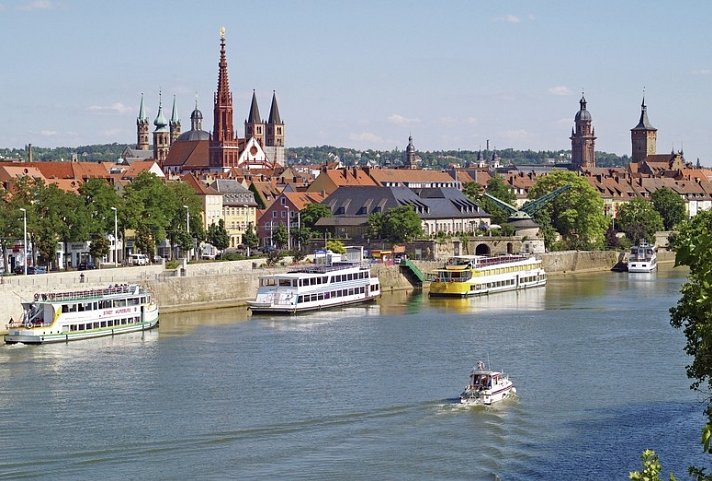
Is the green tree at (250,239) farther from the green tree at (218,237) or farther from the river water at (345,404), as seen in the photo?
the river water at (345,404)

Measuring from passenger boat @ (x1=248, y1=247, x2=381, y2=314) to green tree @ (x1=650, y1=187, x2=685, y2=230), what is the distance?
52.6m

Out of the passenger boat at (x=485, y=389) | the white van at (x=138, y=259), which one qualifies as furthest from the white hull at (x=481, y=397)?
the white van at (x=138, y=259)

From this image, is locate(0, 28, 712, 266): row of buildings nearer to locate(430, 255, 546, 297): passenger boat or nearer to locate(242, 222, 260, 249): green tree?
locate(242, 222, 260, 249): green tree

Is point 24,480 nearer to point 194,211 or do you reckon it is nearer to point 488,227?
point 194,211

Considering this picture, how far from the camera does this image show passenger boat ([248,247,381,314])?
195 ft

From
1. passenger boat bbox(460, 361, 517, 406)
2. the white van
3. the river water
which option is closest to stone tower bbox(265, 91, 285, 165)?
the white van

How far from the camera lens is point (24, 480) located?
2916 cm

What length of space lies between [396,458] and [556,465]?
3307 millimetres

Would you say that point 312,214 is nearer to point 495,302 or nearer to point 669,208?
point 495,302

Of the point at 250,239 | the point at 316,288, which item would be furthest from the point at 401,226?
the point at 316,288

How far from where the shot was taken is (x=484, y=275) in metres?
72.2

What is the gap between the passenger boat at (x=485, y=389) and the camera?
1431 inches

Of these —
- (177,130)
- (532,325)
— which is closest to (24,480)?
(532,325)

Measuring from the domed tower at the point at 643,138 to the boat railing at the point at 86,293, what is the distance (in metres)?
132
